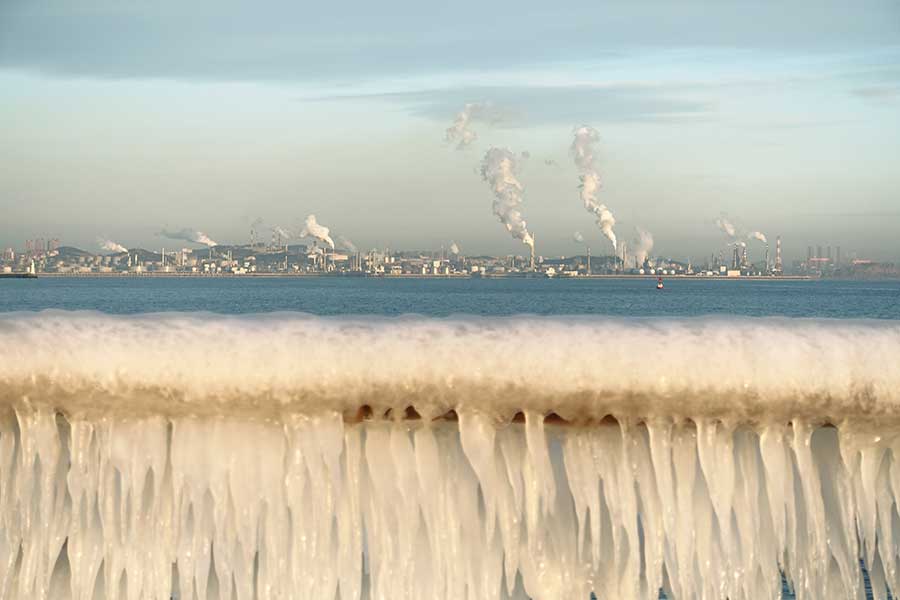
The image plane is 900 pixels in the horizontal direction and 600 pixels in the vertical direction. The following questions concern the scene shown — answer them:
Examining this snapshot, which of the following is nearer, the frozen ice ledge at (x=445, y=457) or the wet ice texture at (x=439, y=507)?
the frozen ice ledge at (x=445, y=457)

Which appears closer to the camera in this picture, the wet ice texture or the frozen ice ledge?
the frozen ice ledge

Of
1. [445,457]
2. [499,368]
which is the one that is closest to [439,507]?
[445,457]

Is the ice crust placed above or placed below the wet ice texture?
above

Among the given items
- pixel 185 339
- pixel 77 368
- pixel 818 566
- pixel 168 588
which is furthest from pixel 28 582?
pixel 818 566

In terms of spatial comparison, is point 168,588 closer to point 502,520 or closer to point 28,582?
point 28,582

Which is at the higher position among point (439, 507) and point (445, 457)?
point (445, 457)

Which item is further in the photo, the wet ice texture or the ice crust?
the wet ice texture

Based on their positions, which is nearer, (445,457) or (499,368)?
(499,368)

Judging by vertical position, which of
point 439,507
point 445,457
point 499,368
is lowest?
point 439,507

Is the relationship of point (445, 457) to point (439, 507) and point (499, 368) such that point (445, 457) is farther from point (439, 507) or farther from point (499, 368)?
point (499, 368)
